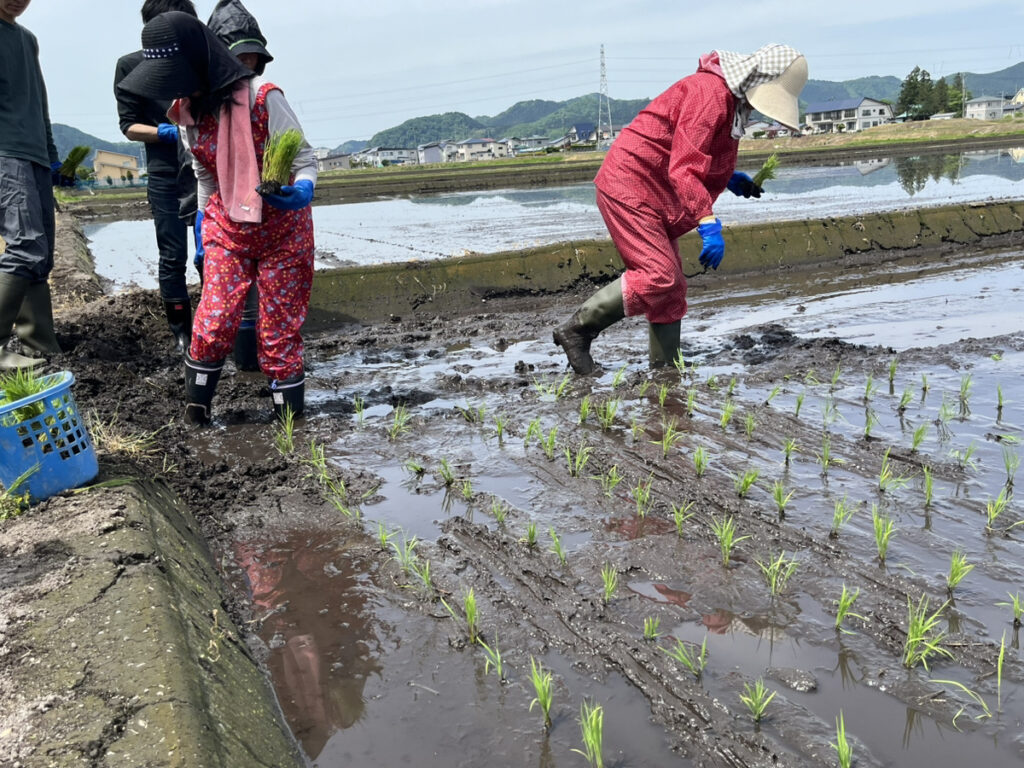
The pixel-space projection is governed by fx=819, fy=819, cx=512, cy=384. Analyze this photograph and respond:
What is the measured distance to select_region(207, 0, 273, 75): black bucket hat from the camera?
363 centimetres

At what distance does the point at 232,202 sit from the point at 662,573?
2404 millimetres

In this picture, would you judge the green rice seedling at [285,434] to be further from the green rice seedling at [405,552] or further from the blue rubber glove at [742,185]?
the blue rubber glove at [742,185]

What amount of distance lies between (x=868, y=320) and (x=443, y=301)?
3.23 meters

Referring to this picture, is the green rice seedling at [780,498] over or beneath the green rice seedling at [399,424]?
beneath

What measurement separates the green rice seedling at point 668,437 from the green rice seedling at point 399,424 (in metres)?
1.14

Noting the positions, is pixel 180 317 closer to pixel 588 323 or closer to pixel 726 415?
pixel 588 323

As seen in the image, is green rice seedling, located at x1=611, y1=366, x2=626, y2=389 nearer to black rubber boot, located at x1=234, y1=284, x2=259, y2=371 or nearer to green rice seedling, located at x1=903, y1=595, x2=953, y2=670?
black rubber boot, located at x1=234, y1=284, x2=259, y2=371

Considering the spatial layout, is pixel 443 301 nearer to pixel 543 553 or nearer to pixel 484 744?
pixel 543 553

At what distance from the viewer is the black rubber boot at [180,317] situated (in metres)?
5.00

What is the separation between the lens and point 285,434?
3.71 m

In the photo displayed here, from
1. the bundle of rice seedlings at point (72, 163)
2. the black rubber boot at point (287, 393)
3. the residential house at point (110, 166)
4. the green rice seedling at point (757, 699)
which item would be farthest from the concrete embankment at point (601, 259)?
the residential house at point (110, 166)

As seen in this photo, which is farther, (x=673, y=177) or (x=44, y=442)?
(x=673, y=177)

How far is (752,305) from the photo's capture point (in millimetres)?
6453

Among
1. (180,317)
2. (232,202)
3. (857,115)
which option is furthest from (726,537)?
(857,115)
